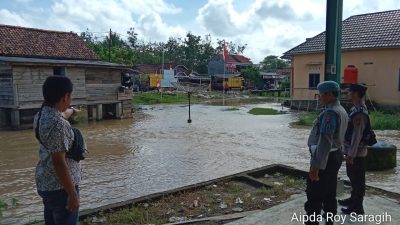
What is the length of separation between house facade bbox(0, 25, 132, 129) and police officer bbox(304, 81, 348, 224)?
17.0 meters

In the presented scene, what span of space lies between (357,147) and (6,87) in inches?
704

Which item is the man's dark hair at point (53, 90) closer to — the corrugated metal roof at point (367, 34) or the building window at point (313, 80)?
the corrugated metal roof at point (367, 34)

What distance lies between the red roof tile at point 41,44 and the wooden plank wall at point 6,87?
438 cm

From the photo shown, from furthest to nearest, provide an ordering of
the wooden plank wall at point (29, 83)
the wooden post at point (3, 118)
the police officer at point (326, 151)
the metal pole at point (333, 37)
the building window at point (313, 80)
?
1. the building window at point (313, 80)
2. the wooden post at point (3, 118)
3. the wooden plank wall at point (29, 83)
4. the metal pole at point (333, 37)
5. the police officer at point (326, 151)

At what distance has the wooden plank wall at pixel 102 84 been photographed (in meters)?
21.5

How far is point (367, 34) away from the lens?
23.8 meters

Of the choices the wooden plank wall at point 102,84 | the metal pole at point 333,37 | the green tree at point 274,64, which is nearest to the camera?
the metal pole at point 333,37

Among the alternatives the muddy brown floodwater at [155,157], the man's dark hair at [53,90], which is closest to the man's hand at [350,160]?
the muddy brown floodwater at [155,157]

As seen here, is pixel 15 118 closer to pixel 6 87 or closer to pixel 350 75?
pixel 6 87

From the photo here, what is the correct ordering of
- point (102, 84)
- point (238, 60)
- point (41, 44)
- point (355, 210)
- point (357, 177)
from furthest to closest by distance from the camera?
point (238, 60) → point (41, 44) → point (102, 84) → point (357, 177) → point (355, 210)

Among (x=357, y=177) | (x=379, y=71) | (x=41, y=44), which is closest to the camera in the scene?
(x=357, y=177)

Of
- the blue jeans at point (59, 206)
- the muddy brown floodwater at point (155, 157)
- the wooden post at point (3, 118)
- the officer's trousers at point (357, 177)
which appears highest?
the blue jeans at point (59, 206)

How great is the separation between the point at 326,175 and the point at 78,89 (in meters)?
18.8

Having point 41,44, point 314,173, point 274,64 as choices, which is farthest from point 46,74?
point 274,64
